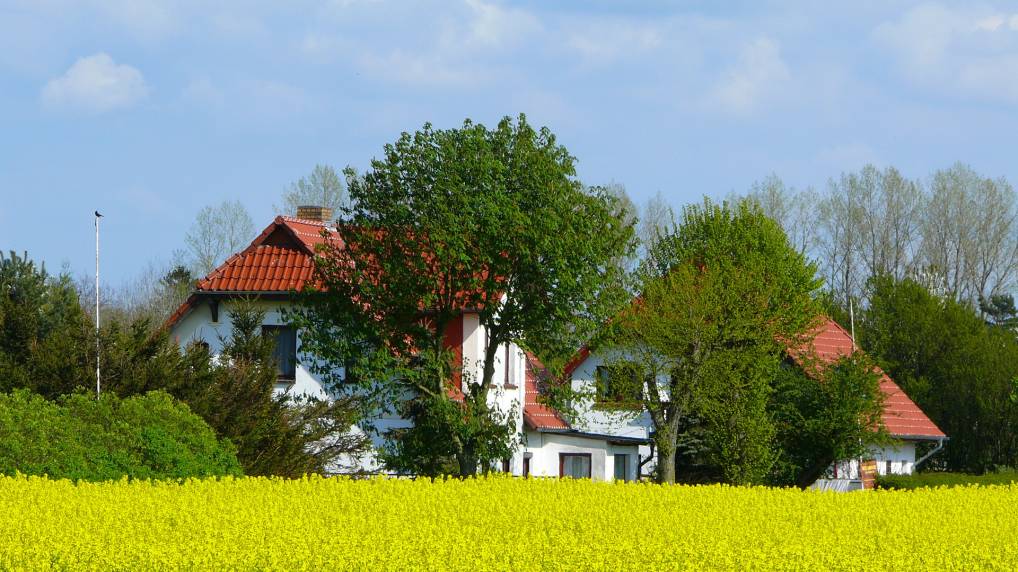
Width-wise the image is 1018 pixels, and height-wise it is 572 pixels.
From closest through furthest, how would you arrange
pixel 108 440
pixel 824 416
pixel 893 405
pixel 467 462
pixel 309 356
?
pixel 108 440, pixel 467 462, pixel 309 356, pixel 824 416, pixel 893 405

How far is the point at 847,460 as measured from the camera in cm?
4184

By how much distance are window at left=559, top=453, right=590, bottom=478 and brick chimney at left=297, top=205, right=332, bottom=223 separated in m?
9.80

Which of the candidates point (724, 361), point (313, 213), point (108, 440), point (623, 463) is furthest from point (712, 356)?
point (108, 440)

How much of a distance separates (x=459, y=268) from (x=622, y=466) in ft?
62.9

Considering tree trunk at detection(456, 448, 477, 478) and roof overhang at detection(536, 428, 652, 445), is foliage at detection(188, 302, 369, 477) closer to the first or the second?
tree trunk at detection(456, 448, 477, 478)

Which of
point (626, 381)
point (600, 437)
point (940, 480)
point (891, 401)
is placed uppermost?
point (891, 401)

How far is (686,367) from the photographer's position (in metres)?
37.7

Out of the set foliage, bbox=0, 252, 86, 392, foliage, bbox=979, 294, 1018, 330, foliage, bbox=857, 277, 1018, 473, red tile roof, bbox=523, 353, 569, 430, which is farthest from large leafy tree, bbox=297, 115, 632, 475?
foliage, bbox=979, 294, 1018, 330

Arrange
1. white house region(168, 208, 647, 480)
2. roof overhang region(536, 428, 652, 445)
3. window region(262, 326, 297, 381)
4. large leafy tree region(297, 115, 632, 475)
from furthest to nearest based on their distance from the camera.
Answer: roof overhang region(536, 428, 652, 445)
window region(262, 326, 297, 381)
white house region(168, 208, 647, 480)
large leafy tree region(297, 115, 632, 475)

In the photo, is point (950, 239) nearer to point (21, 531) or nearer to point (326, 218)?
point (326, 218)

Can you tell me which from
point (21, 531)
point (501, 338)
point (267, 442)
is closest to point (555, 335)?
point (501, 338)

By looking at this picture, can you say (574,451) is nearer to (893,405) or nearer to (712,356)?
(712,356)

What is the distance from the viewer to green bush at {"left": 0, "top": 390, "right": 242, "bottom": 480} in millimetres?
20547

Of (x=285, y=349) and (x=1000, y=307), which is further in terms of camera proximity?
(x=1000, y=307)
